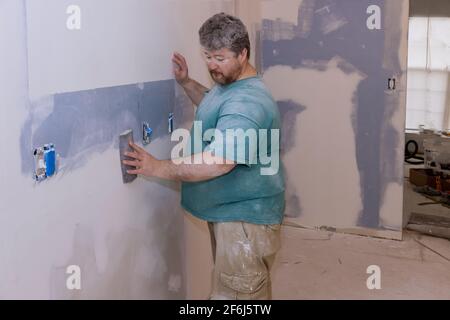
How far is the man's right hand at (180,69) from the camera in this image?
2.02 m

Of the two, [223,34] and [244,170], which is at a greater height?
[223,34]

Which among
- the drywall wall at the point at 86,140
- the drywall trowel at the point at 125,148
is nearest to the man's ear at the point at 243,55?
the drywall wall at the point at 86,140

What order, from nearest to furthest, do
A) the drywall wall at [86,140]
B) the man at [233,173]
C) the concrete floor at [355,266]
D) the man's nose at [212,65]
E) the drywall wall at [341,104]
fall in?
1. the drywall wall at [86,140]
2. the man at [233,173]
3. the man's nose at [212,65]
4. the concrete floor at [355,266]
5. the drywall wall at [341,104]

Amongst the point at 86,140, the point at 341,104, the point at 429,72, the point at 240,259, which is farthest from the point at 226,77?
the point at 429,72

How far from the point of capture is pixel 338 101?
3.63m

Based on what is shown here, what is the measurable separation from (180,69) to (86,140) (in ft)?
2.45

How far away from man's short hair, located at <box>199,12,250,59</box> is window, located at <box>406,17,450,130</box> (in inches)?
198

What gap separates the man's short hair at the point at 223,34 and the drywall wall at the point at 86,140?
235mm

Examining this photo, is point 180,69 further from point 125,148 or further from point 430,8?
point 430,8

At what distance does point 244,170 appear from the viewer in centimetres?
182

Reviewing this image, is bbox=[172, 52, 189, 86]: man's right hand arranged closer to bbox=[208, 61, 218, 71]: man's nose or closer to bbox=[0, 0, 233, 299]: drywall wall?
bbox=[0, 0, 233, 299]: drywall wall

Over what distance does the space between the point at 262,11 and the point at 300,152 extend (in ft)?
3.68

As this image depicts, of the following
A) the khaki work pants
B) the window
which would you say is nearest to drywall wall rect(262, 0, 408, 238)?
the khaki work pants

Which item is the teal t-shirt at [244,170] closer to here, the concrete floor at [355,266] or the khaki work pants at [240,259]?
the khaki work pants at [240,259]
